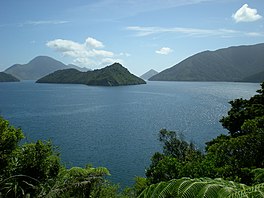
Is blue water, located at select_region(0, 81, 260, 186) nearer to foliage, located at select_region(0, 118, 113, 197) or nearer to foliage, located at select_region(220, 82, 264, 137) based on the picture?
foliage, located at select_region(220, 82, 264, 137)

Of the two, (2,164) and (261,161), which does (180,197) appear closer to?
(261,161)

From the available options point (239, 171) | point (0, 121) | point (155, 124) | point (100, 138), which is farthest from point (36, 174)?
point (155, 124)

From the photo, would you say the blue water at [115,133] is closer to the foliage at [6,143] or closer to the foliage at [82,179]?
the foliage at [82,179]

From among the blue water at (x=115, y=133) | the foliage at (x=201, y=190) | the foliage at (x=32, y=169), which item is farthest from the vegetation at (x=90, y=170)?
the blue water at (x=115, y=133)

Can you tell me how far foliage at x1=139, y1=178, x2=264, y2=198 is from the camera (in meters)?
3.04

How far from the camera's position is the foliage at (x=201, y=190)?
9.97 feet

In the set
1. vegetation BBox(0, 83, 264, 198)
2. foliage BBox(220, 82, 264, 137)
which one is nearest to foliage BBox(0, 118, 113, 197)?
vegetation BBox(0, 83, 264, 198)

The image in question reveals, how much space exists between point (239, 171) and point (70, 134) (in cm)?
4508

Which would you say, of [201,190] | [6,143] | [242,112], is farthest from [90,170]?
[242,112]

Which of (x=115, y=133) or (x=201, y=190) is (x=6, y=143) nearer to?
(x=201, y=190)

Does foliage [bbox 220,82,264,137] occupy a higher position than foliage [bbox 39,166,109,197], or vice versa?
foliage [bbox 220,82,264,137]

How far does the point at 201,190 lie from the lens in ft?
11.5

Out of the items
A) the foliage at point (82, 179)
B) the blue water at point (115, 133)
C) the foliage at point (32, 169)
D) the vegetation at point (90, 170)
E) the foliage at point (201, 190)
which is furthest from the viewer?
the blue water at point (115, 133)

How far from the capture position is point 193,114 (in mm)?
75938
